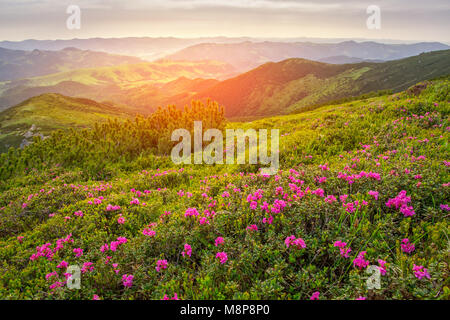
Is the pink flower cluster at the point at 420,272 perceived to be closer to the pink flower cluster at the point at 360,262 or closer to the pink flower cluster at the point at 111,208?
the pink flower cluster at the point at 360,262

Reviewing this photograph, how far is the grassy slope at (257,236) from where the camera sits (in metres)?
3.04

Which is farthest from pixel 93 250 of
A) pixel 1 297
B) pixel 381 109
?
pixel 381 109

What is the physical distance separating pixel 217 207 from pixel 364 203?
2544 millimetres

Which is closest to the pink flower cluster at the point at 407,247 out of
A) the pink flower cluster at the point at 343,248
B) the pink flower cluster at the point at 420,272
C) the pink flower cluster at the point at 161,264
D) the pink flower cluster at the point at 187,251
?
the pink flower cluster at the point at 420,272

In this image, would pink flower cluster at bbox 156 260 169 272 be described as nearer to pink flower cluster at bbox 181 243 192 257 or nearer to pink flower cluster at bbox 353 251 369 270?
pink flower cluster at bbox 181 243 192 257

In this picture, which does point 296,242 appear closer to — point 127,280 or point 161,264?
point 161,264

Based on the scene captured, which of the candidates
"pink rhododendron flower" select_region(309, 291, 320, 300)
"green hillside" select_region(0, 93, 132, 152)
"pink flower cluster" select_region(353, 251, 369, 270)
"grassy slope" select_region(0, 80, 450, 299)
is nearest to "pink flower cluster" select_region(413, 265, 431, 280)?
"grassy slope" select_region(0, 80, 450, 299)

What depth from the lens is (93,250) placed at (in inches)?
166

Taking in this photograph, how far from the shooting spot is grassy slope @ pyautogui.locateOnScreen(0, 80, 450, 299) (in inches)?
120

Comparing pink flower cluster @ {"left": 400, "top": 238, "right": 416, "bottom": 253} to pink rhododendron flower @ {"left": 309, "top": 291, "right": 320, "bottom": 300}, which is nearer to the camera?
pink rhododendron flower @ {"left": 309, "top": 291, "right": 320, "bottom": 300}

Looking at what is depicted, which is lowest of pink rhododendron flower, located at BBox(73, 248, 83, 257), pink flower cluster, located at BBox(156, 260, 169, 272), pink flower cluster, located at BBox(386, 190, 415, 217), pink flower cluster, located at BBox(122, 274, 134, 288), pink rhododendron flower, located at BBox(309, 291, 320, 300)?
pink rhododendron flower, located at BBox(73, 248, 83, 257)

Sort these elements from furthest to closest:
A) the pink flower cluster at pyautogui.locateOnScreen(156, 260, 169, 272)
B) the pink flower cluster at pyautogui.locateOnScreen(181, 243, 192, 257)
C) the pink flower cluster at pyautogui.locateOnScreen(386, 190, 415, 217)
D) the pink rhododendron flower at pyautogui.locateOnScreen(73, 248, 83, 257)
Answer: the pink rhododendron flower at pyautogui.locateOnScreen(73, 248, 83, 257) → the pink flower cluster at pyautogui.locateOnScreen(386, 190, 415, 217) → the pink flower cluster at pyautogui.locateOnScreen(181, 243, 192, 257) → the pink flower cluster at pyautogui.locateOnScreen(156, 260, 169, 272)
